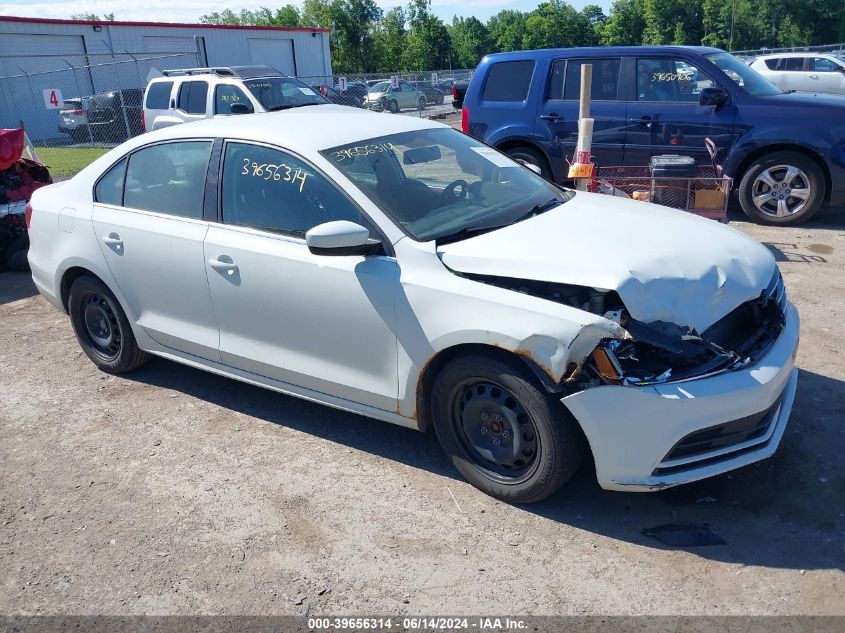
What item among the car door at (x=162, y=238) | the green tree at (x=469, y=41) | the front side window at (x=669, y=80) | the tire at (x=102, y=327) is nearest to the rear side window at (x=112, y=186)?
the car door at (x=162, y=238)

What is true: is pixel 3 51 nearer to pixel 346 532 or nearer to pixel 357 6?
pixel 346 532

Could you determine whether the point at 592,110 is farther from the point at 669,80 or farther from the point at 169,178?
the point at 169,178

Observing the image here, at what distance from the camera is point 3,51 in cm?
2734

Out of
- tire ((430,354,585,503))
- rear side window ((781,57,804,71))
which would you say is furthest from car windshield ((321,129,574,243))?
rear side window ((781,57,804,71))

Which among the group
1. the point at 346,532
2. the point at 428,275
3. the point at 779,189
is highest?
the point at 428,275

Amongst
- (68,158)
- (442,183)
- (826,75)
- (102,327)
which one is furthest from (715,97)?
(68,158)

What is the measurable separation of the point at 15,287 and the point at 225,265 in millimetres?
4980

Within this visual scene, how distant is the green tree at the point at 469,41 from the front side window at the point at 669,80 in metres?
74.3

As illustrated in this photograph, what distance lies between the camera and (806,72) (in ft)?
63.1

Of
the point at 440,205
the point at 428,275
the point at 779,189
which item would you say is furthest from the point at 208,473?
the point at 779,189

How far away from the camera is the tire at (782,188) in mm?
7820

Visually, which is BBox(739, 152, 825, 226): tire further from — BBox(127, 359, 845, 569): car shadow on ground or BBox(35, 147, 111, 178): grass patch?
BBox(35, 147, 111, 178): grass patch

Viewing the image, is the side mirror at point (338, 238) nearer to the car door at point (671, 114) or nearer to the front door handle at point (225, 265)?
the front door handle at point (225, 265)

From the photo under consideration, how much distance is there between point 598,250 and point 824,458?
1600mm
